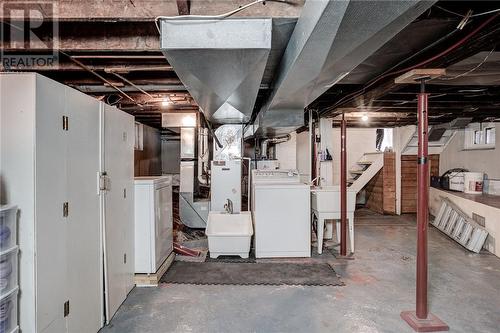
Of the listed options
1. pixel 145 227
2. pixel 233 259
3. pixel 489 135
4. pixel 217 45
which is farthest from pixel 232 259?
pixel 489 135

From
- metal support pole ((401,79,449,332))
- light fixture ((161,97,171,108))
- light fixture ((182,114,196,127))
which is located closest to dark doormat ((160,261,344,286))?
metal support pole ((401,79,449,332))

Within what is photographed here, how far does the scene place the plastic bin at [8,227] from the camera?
1434mm

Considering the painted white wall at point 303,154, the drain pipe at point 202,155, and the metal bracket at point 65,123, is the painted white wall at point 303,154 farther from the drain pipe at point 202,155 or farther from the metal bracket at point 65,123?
the metal bracket at point 65,123

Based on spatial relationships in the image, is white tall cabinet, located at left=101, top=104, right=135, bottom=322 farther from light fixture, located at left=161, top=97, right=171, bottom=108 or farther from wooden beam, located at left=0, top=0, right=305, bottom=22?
light fixture, located at left=161, top=97, right=171, bottom=108

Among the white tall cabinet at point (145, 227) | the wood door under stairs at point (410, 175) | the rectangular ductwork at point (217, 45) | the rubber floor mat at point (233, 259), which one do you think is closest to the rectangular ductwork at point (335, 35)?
Result: the rectangular ductwork at point (217, 45)

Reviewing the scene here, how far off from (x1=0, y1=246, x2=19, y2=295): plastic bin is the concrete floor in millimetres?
1040

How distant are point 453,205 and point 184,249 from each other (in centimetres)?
455

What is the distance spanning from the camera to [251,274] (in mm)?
3432

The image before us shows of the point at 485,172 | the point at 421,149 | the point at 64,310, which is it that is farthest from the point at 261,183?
the point at 485,172

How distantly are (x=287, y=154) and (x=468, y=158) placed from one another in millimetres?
3683

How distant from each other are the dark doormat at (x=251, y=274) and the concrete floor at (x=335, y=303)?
0.41 ft

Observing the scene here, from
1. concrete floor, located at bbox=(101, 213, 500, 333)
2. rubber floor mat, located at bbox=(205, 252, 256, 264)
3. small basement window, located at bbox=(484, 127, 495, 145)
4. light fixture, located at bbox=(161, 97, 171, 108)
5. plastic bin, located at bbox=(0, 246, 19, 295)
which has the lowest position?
concrete floor, located at bbox=(101, 213, 500, 333)

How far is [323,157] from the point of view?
530 cm

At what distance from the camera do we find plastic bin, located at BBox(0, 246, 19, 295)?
143cm
